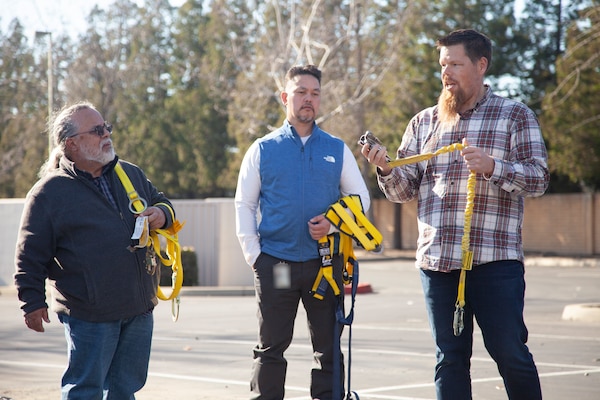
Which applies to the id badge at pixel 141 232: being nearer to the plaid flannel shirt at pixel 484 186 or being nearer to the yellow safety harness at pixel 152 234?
the yellow safety harness at pixel 152 234

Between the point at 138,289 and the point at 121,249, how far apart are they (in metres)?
0.24

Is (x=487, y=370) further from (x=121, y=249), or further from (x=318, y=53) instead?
(x=318, y=53)

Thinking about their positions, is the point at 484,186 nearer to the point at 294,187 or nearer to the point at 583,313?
the point at 294,187

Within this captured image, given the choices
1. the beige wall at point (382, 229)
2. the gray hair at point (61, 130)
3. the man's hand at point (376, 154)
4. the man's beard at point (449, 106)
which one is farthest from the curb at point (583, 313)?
the gray hair at point (61, 130)

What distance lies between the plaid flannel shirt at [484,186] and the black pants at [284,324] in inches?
32.1

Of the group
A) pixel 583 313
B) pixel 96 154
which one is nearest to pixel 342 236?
pixel 96 154

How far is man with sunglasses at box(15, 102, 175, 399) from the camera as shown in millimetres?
4824

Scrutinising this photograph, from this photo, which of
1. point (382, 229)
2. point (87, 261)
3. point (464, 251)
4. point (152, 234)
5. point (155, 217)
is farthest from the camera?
point (382, 229)

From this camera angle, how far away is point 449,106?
5211 millimetres

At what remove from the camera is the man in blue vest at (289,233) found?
18.8ft

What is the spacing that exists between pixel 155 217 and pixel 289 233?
3.23ft

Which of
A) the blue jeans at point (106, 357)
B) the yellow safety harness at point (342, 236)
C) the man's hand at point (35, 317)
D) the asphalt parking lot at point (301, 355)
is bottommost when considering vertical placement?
the asphalt parking lot at point (301, 355)

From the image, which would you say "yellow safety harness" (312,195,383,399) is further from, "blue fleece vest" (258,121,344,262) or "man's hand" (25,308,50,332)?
"man's hand" (25,308,50,332)

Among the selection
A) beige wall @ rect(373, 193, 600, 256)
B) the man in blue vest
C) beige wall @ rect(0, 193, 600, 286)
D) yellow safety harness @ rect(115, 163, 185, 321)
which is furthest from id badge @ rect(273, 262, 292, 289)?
beige wall @ rect(373, 193, 600, 256)
